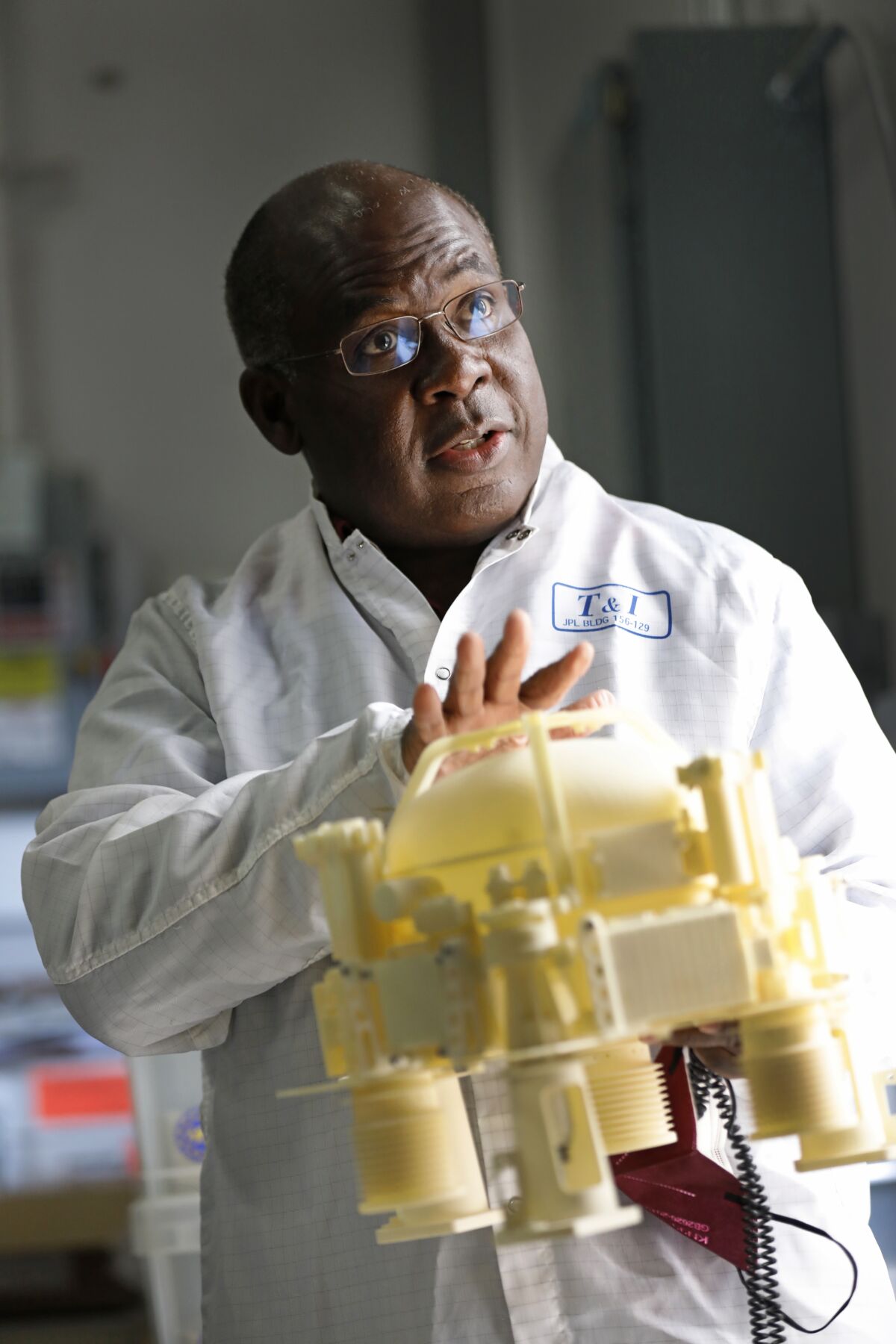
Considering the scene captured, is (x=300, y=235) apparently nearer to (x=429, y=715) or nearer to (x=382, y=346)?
(x=382, y=346)

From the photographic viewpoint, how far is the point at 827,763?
106cm

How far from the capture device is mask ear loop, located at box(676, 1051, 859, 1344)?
2.96 ft

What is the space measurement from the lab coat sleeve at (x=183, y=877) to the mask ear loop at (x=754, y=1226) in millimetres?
265

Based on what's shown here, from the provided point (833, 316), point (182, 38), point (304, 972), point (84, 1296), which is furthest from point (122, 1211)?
point (182, 38)

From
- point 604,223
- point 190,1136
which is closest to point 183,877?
point 190,1136

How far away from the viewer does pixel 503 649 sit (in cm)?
72

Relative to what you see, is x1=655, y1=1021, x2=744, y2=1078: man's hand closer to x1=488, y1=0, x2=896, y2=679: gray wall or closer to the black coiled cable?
the black coiled cable

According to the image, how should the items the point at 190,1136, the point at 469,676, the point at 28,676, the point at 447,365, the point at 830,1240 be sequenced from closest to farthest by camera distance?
the point at 469,676
the point at 830,1240
the point at 447,365
the point at 190,1136
the point at 28,676

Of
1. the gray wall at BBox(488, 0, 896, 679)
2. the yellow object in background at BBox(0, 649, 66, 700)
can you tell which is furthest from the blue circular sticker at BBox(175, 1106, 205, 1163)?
the yellow object in background at BBox(0, 649, 66, 700)

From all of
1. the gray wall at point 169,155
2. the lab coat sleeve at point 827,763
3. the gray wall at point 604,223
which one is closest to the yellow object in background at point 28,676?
the gray wall at point 169,155

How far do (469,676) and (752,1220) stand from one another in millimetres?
442

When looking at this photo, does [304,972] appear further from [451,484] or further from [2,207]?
[2,207]

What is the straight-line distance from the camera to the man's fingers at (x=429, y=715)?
725 millimetres

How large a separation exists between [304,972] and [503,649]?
42 centimetres
